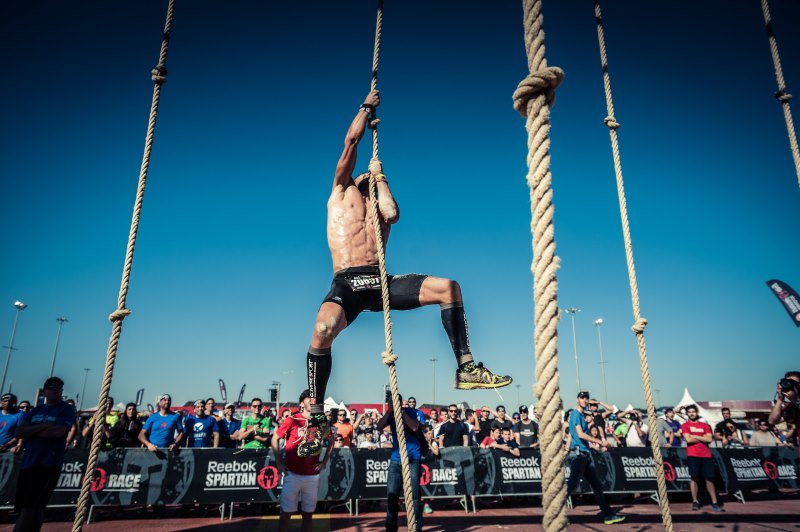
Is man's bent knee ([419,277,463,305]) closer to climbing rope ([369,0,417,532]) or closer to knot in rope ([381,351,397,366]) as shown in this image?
climbing rope ([369,0,417,532])

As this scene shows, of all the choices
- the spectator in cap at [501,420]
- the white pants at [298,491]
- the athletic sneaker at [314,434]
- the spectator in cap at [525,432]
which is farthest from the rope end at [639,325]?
the spectator in cap at [501,420]

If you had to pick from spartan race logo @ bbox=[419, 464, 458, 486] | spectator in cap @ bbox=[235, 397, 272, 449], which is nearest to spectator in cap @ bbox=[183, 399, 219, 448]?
spectator in cap @ bbox=[235, 397, 272, 449]

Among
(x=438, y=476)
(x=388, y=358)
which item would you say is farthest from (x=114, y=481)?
(x=388, y=358)

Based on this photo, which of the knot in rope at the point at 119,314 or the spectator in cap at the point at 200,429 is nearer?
the knot in rope at the point at 119,314

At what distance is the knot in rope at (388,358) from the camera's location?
2.71 meters

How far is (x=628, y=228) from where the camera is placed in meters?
3.00

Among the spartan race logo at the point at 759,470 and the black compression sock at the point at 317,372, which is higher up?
the black compression sock at the point at 317,372

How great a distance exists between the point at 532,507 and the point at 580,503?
1.40 m

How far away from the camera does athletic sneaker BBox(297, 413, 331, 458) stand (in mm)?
3334

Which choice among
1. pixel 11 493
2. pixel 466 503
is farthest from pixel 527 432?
pixel 11 493

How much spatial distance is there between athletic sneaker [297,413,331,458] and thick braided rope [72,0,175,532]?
4.47 feet

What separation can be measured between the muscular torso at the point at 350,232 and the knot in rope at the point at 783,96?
3129mm

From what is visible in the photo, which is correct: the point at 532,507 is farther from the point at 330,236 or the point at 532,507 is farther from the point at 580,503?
the point at 330,236

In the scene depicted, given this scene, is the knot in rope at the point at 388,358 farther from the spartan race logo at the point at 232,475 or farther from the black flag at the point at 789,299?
the black flag at the point at 789,299
